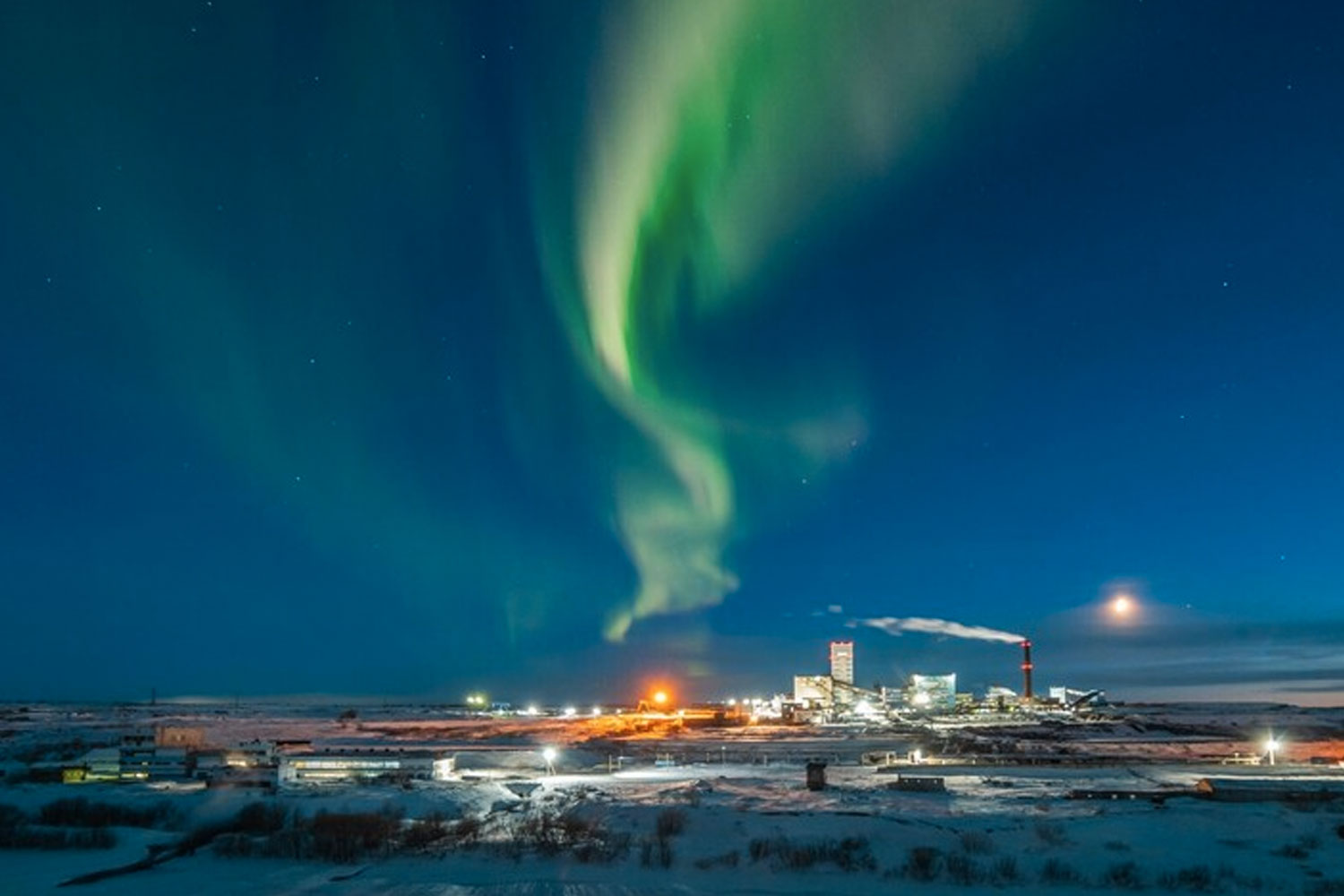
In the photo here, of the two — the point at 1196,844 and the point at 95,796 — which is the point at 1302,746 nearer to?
the point at 1196,844

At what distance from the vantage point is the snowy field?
806 inches

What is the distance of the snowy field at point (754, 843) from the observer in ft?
67.2

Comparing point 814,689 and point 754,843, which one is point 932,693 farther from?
point 754,843

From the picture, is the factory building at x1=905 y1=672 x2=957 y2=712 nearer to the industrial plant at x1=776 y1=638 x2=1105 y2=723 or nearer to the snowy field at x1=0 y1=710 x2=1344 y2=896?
the industrial plant at x1=776 y1=638 x2=1105 y2=723

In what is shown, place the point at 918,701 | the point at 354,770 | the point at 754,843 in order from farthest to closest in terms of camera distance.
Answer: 1. the point at 918,701
2. the point at 354,770
3. the point at 754,843

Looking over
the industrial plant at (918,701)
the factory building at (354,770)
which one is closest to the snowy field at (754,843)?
the factory building at (354,770)

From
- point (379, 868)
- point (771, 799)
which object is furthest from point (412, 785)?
point (379, 868)

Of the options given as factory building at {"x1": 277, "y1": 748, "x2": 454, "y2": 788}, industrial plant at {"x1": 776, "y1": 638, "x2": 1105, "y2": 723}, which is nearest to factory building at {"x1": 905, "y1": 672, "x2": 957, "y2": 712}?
industrial plant at {"x1": 776, "y1": 638, "x2": 1105, "y2": 723}

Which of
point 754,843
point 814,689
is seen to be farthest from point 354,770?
point 814,689

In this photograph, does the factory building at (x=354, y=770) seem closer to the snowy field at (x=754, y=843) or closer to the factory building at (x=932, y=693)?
the snowy field at (x=754, y=843)

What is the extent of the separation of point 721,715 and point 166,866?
103187 millimetres

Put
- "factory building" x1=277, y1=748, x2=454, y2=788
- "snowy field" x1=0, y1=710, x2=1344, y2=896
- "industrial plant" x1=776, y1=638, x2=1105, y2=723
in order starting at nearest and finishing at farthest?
"snowy field" x1=0, y1=710, x2=1344, y2=896
"factory building" x1=277, y1=748, x2=454, y2=788
"industrial plant" x1=776, y1=638, x2=1105, y2=723

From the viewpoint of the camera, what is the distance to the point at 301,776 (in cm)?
4031

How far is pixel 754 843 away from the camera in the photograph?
2380cm
